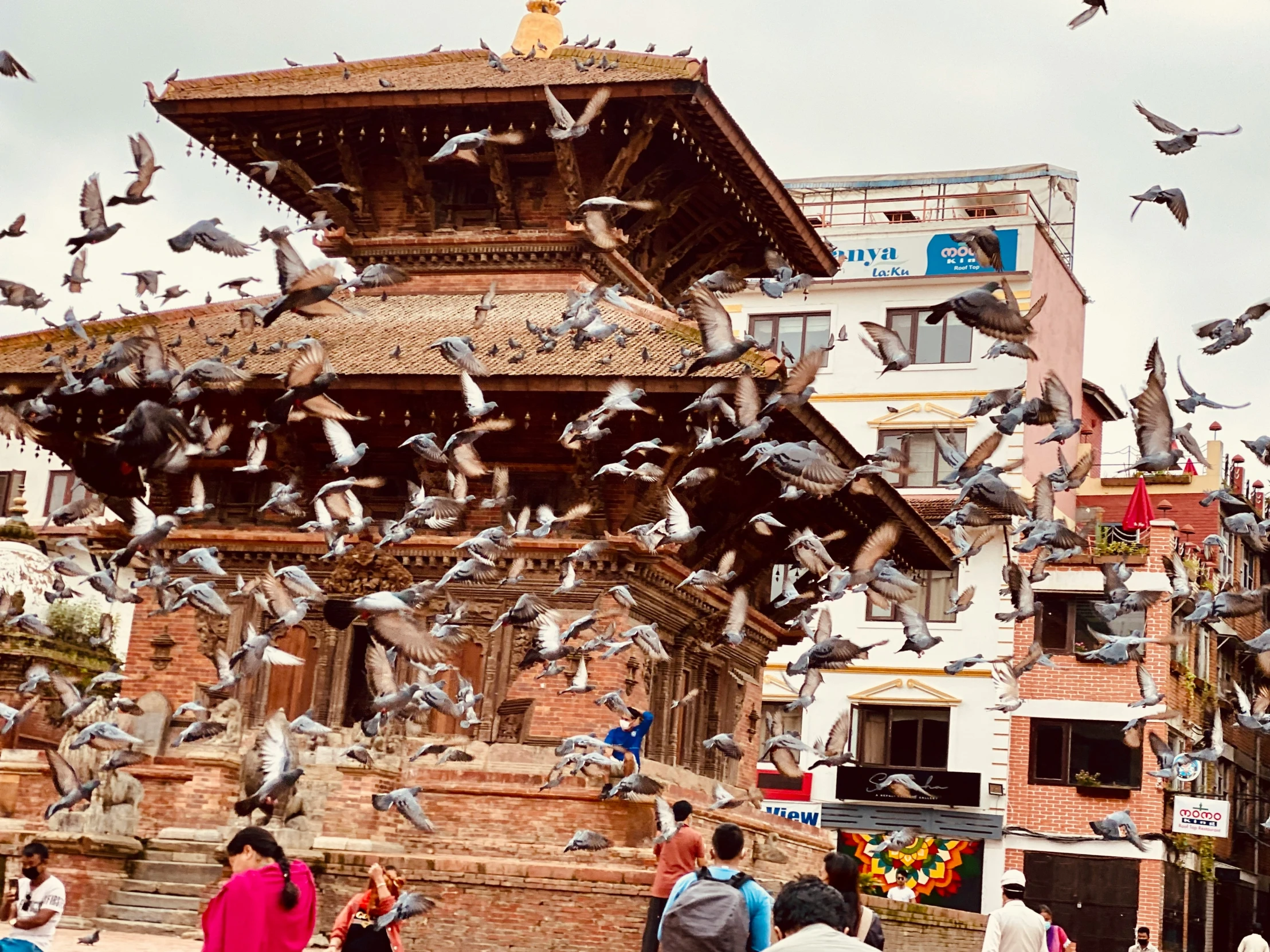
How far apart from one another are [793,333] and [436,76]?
1932cm

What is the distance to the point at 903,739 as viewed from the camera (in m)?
40.3

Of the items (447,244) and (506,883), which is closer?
(506,883)

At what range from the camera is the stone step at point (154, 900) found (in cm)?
1981

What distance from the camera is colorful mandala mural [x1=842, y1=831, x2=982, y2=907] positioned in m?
38.8

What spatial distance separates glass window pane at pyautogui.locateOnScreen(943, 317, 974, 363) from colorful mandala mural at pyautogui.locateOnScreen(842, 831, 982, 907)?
11.4m

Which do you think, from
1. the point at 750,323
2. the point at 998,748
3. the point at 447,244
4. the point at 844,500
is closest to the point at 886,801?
the point at 998,748

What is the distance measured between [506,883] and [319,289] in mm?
7171

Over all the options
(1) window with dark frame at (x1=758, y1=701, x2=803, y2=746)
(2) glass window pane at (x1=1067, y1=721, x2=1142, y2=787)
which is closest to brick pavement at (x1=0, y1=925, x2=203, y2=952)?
(1) window with dark frame at (x1=758, y1=701, x2=803, y2=746)

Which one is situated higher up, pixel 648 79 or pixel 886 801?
pixel 648 79

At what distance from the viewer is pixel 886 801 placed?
39844 millimetres

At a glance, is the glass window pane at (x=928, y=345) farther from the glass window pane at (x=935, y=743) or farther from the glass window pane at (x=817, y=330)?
the glass window pane at (x=935, y=743)

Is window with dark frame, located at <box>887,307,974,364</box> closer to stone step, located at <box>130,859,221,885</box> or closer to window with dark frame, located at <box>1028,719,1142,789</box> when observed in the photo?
window with dark frame, located at <box>1028,719,1142,789</box>

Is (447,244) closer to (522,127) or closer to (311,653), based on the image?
(522,127)

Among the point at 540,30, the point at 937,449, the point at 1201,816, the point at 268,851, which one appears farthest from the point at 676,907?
the point at 937,449
